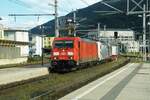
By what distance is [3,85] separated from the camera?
26.2m

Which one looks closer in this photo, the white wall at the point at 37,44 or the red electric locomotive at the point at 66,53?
the red electric locomotive at the point at 66,53

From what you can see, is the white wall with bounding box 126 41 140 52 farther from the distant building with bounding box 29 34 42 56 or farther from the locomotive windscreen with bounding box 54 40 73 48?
the locomotive windscreen with bounding box 54 40 73 48

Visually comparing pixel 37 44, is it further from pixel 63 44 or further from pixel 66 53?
pixel 66 53

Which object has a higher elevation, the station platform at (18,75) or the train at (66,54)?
the train at (66,54)

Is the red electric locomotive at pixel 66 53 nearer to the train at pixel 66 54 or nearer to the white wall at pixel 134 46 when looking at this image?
the train at pixel 66 54

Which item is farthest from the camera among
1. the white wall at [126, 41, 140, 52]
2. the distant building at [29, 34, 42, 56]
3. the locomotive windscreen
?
the white wall at [126, 41, 140, 52]

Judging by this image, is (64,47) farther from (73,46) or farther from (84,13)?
(84,13)

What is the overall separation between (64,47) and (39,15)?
22446 millimetres

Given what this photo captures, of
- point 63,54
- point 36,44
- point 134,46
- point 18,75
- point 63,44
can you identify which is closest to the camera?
point 18,75

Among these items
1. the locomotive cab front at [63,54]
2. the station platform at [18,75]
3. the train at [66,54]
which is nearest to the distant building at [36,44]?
the train at [66,54]

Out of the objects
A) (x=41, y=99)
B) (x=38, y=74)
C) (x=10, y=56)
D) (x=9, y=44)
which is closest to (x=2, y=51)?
(x=10, y=56)

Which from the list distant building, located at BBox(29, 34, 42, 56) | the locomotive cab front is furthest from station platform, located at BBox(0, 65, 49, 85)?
distant building, located at BBox(29, 34, 42, 56)

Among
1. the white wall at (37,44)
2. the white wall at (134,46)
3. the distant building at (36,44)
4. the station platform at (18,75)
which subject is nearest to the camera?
the station platform at (18,75)

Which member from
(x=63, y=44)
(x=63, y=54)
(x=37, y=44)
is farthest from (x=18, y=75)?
(x=37, y=44)
